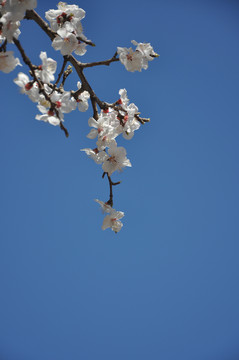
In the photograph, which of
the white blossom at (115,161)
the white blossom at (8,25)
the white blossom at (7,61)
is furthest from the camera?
the white blossom at (115,161)

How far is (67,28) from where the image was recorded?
4.95ft

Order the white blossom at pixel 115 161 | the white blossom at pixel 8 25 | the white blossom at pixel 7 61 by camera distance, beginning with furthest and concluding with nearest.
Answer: the white blossom at pixel 115 161 → the white blossom at pixel 7 61 → the white blossom at pixel 8 25

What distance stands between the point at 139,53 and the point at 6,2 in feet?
2.26

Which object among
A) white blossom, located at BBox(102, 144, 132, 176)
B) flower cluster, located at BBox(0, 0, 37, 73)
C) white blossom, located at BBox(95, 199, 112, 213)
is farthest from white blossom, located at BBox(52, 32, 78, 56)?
white blossom, located at BBox(95, 199, 112, 213)

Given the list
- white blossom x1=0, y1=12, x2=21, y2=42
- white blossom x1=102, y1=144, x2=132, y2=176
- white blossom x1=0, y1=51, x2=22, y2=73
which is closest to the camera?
white blossom x1=0, y1=12, x2=21, y2=42

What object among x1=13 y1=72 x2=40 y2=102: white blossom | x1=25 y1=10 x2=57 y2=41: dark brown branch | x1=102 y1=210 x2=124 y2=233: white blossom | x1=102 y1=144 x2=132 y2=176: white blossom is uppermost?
x1=25 y1=10 x2=57 y2=41: dark brown branch

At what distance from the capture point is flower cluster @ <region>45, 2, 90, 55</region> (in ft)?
4.90

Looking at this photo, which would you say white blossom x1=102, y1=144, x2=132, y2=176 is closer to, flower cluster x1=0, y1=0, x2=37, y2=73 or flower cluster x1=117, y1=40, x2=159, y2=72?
flower cluster x1=117, y1=40, x2=159, y2=72

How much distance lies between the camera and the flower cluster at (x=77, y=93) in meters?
1.44

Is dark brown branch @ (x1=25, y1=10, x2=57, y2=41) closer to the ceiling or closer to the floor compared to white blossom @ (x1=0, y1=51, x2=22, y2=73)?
closer to the ceiling

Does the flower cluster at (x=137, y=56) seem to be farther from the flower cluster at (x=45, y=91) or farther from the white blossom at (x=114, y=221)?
the white blossom at (x=114, y=221)

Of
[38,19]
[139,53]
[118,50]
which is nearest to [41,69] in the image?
[38,19]

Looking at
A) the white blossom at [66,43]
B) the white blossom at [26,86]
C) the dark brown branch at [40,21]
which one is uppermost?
the dark brown branch at [40,21]

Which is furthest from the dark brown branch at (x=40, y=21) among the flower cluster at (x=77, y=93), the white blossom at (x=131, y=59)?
the white blossom at (x=131, y=59)
